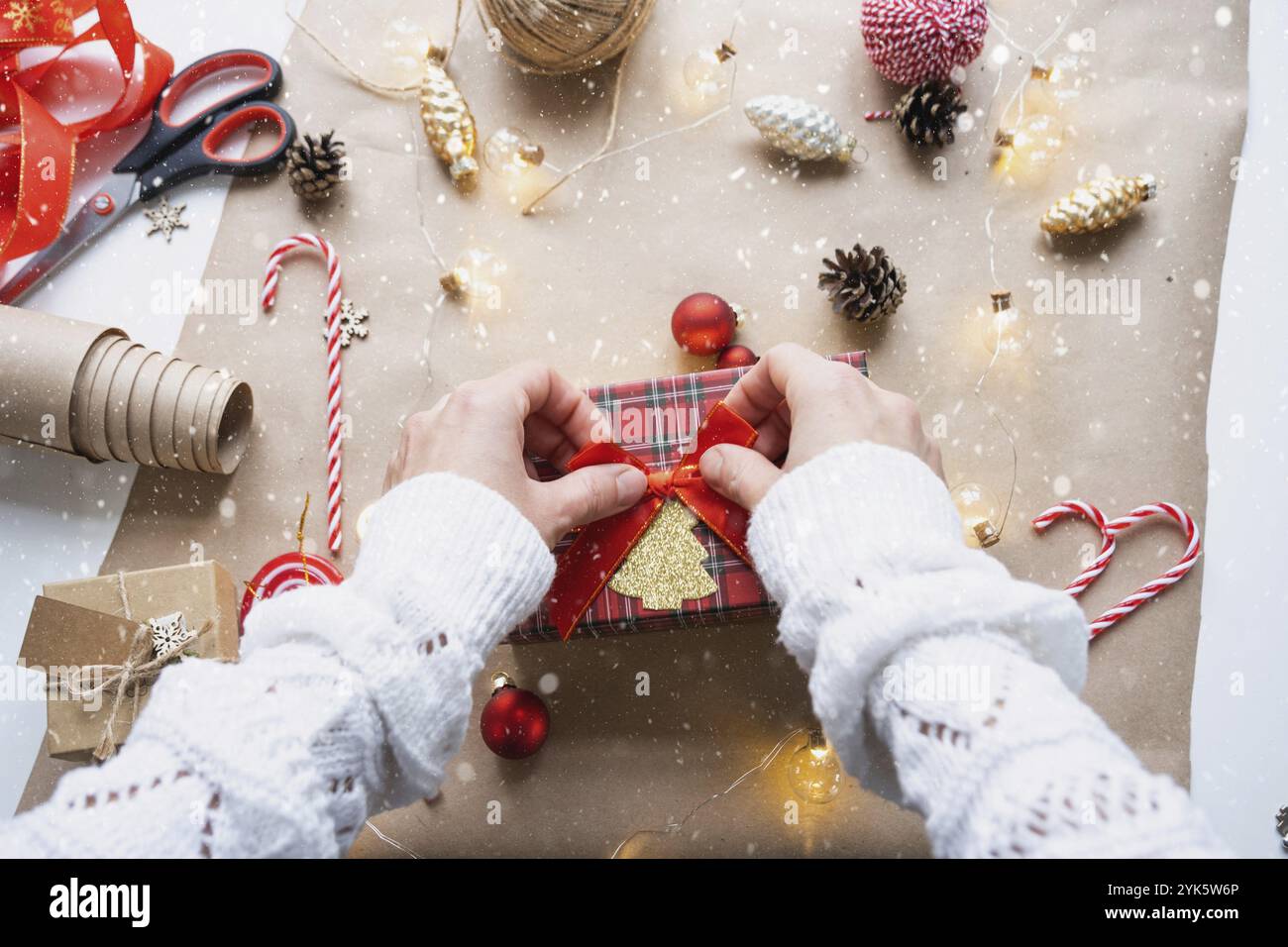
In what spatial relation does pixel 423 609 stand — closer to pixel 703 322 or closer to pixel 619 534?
pixel 619 534

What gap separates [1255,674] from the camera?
1.38 metres

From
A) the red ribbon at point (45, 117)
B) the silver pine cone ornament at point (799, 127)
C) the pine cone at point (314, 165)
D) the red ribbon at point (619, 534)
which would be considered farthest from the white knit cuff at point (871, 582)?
the red ribbon at point (45, 117)

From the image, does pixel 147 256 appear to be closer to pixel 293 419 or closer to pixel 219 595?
pixel 293 419

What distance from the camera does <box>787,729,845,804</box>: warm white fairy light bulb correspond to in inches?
52.7

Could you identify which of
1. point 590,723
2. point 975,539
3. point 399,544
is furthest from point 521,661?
point 975,539

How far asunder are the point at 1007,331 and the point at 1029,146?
0.30 meters

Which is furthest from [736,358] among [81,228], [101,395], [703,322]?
[81,228]

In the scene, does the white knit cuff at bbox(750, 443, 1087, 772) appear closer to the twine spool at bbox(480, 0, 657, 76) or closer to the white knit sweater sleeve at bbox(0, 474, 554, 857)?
the white knit sweater sleeve at bbox(0, 474, 554, 857)

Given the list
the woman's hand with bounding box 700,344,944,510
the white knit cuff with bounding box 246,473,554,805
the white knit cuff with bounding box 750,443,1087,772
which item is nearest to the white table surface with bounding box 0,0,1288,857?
the woman's hand with bounding box 700,344,944,510

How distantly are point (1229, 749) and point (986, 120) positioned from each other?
1038mm

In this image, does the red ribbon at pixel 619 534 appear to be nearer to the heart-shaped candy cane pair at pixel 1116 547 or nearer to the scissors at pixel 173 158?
the heart-shaped candy cane pair at pixel 1116 547

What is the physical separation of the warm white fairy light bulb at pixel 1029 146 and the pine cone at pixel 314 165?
107cm

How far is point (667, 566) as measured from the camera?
1.23 meters

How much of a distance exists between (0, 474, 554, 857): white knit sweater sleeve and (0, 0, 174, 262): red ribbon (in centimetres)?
97
